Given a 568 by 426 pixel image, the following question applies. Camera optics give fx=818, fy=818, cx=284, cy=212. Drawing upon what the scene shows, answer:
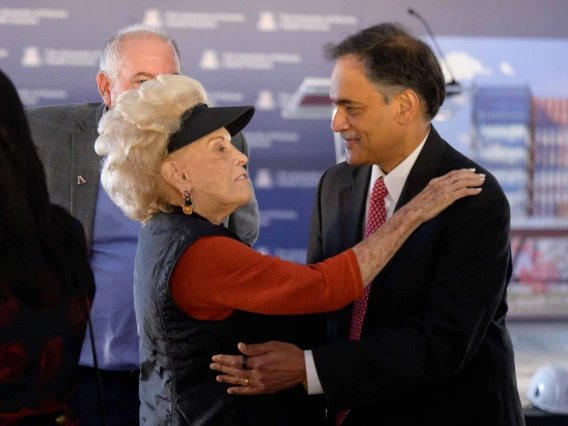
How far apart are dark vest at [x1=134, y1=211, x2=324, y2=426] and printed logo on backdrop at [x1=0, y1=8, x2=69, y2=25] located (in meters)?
4.59

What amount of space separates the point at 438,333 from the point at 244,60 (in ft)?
15.0

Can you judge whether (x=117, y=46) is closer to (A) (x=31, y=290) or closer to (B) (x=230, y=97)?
(A) (x=31, y=290)

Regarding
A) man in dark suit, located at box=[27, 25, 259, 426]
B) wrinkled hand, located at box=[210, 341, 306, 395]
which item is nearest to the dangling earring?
wrinkled hand, located at box=[210, 341, 306, 395]

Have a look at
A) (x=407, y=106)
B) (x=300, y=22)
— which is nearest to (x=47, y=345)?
(x=407, y=106)

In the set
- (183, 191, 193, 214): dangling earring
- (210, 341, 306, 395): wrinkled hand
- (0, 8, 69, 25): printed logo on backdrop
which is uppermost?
(0, 8, 69, 25): printed logo on backdrop

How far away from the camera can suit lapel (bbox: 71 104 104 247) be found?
2.66 metres

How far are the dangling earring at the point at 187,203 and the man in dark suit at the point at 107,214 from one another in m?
0.87

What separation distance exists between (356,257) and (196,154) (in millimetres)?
425

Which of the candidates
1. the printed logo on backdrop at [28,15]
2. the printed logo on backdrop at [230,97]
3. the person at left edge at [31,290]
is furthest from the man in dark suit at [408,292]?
the printed logo on backdrop at [28,15]

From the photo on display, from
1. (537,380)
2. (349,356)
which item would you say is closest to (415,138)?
(349,356)

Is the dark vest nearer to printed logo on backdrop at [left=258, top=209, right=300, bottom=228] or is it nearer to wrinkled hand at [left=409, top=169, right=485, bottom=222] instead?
wrinkled hand at [left=409, top=169, right=485, bottom=222]

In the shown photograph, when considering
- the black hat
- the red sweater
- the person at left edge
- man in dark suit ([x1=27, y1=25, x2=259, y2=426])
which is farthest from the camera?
Result: man in dark suit ([x1=27, y1=25, x2=259, y2=426])

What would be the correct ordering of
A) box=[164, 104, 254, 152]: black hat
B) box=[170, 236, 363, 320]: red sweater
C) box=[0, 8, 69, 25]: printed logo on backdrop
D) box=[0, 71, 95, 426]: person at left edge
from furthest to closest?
box=[0, 8, 69, 25]: printed logo on backdrop → box=[164, 104, 254, 152]: black hat → box=[170, 236, 363, 320]: red sweater → box=[0, 71, 95, 426]: person at left edge

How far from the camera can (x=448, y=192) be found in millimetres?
1892
